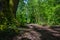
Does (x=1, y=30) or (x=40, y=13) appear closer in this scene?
(x=1, y=30)

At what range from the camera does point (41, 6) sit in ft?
114

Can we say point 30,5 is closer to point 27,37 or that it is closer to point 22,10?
point 22,10

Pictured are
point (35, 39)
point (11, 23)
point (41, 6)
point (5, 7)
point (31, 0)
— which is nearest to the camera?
point (35, 39)

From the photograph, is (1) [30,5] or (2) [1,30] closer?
(2) [1,30]

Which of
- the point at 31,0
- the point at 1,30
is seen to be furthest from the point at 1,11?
the point at 31,0

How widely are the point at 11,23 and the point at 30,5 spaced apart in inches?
1179

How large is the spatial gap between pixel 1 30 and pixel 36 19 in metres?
27.8

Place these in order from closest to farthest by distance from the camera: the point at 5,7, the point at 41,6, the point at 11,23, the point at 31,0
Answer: the point at 11,23 < the point at 5,7 < the point at 41,6 < the point at 31,0

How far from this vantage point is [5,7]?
8766mm

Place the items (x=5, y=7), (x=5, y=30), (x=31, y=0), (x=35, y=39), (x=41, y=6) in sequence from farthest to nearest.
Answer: (x=31, y=0) → (x=41, y=6) → (x=5, y=7) → (x=5, y=30) → (x=35, y=39)

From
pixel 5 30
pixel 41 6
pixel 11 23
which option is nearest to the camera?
pixel 5 30

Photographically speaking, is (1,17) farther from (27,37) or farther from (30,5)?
(30,5)

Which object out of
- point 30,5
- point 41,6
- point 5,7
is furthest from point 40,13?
point 5,7

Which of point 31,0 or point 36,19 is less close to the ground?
point 31,0
